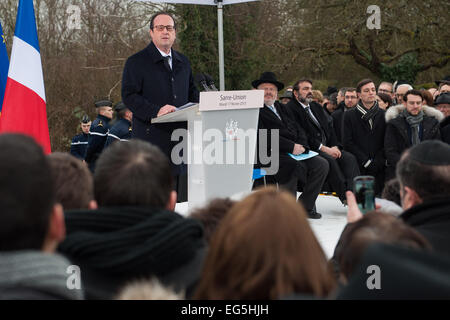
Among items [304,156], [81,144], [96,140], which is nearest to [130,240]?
[304,156]

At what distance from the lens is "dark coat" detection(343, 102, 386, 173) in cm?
665

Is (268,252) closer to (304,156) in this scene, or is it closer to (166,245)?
(166,245)

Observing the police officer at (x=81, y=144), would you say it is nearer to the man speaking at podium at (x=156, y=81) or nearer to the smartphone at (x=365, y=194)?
the man speaking at podium at (x=156, y=81)

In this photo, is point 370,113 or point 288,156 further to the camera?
point 370,113

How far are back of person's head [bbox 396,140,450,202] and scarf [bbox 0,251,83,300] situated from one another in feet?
5.13

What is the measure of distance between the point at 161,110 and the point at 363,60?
14166 millimetres

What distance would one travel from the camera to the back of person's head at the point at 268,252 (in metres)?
1.35

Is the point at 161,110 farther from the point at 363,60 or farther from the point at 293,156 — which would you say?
the point at 363,60

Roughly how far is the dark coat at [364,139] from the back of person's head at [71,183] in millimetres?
4958

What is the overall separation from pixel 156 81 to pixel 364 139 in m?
3.09

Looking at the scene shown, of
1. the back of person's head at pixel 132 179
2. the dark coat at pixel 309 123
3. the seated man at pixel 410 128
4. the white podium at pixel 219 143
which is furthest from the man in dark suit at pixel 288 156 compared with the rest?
the back of person's head at pixel 132 179

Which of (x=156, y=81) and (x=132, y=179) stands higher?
(x=156, y=81)

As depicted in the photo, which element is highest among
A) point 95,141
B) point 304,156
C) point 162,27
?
point 162,27

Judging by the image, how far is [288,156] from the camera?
20.4 feet
